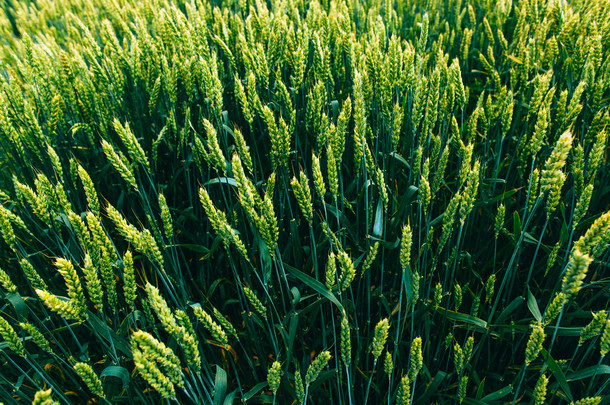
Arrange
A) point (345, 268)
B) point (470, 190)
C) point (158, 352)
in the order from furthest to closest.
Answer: point (470, 190), point (345, 268), point (158, 352)

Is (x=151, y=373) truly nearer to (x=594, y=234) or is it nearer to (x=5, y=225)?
(x=5, y=225)

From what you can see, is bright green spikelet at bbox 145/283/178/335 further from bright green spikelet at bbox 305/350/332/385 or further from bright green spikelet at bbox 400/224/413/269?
bright green spikelet at bbox 400/224/413/269

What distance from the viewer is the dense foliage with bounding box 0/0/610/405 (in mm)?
1127

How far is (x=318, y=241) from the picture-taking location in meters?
1.70

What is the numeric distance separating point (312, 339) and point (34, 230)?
142 centimetres

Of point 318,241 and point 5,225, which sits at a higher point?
point 5,225

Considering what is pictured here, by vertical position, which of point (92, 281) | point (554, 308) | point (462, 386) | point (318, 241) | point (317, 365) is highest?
point (92, 281)

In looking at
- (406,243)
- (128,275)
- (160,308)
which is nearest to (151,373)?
(160,308)

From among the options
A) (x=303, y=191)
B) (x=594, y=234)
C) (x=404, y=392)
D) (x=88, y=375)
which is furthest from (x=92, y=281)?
(x=594, y=234)

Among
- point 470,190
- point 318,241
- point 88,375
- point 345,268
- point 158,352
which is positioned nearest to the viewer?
point 158,352

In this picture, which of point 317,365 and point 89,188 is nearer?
point 317,365

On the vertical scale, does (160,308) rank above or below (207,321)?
above

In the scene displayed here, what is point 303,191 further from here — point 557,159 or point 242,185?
point 557,159

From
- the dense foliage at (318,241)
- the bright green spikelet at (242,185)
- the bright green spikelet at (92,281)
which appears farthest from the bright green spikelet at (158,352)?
the bright green spikelet at (242,185)
